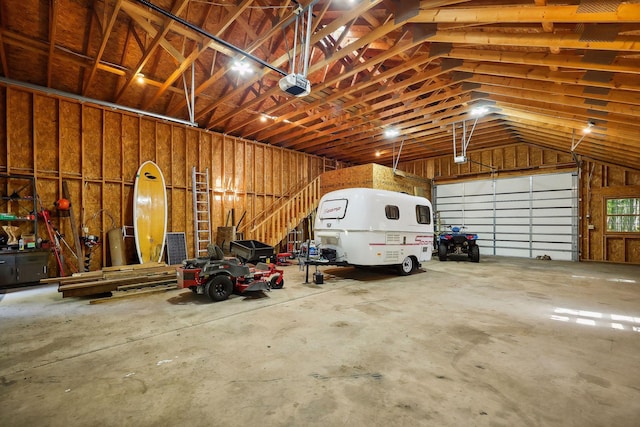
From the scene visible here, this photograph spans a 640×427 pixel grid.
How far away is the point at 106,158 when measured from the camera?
7852 millimetres

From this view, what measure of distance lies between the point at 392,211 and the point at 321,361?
200 inches

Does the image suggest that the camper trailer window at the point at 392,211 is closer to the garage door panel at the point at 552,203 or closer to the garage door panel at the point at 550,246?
the garage door panel at the point at 552,203

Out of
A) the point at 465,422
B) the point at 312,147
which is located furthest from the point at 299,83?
the point at 312,147

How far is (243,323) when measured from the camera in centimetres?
396

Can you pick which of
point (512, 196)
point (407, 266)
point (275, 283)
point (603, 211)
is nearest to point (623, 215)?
point (603, 211)

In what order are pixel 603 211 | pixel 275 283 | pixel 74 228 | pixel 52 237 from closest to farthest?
pixel 275 283 → pixel 52 237 → pixel 74 228 → pixel 603 211

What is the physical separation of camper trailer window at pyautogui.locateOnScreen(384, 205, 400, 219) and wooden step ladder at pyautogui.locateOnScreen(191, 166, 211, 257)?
617 centimetres

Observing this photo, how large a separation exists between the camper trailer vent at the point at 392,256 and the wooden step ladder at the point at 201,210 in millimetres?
6142

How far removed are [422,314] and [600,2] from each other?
177 inches

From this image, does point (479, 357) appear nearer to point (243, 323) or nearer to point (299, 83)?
point (243, 323)

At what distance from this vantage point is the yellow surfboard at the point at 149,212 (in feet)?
26.3

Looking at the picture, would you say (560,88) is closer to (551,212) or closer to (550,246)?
(551,212)

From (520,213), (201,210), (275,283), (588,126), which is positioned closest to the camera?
(275,283)

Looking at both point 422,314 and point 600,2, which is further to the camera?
point 422,314
